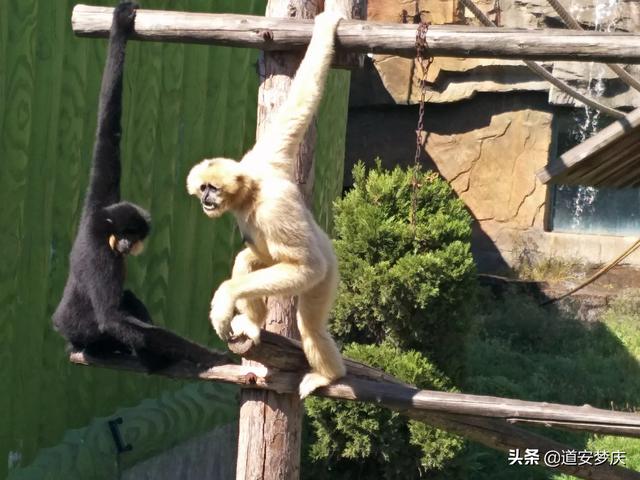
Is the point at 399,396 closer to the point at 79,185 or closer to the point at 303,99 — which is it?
the point at 303,99

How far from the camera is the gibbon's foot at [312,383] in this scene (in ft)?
15.2

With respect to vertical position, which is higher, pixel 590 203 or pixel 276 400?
pixel 590 203

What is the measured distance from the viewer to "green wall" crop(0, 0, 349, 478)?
6.48 meters

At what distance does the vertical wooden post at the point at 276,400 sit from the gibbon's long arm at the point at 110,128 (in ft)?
2.13

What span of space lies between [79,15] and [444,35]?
1705 millimetres

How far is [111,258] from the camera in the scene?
4.97 m

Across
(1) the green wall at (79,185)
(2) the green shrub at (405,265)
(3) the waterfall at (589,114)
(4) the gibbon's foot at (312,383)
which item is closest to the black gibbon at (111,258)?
(4) the gibbon's foot at (312,383)

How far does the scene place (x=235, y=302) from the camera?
425 cm

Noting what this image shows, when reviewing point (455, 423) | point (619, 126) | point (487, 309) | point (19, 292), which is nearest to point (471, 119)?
point (487, 309)

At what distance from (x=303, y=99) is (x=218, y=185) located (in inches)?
21.4

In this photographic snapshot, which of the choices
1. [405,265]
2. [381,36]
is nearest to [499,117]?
[405,265]

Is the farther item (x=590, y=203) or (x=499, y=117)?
(x=590, y=203)

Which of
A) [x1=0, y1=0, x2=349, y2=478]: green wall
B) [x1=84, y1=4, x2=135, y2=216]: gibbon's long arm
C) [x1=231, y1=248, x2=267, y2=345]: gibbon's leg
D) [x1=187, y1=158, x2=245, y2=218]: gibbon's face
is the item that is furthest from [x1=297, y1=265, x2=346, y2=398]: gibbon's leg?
[x1=0, y1=0, x2=349, y2=478]: green wall

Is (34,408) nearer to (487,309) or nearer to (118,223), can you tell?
(118,223)
